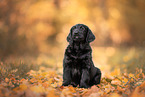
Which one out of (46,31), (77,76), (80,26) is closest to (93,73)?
(77,76)

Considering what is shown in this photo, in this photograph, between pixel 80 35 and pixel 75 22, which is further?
pixel 75 22

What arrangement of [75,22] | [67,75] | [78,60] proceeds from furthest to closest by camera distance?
[75,22] → [67,75] → [78,60]

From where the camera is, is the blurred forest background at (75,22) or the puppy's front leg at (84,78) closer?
the puppy's front leg at (84,78)

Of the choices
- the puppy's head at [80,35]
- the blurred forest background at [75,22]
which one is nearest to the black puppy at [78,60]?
the puppy's head at [80,35]

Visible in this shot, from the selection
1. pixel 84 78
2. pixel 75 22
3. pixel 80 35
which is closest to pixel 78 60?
pixel 84 78

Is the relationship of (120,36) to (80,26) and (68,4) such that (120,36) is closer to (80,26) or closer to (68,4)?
(68,4)

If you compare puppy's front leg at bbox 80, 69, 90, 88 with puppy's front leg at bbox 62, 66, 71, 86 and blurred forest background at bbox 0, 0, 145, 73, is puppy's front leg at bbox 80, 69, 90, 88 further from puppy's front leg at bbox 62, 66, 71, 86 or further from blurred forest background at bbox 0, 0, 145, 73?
blurred forest background at bbox 0, 0, 145, 73

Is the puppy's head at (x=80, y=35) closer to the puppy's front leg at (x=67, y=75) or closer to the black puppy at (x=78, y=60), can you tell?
the black puppy at (x=78, y=60)

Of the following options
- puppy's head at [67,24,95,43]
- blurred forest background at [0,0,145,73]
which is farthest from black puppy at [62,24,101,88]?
blurred forest background at [0,0,145,73]

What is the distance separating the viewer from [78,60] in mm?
3447

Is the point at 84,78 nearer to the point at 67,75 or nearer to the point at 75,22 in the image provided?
the point at 67,75

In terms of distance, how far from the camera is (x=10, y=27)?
7910mm

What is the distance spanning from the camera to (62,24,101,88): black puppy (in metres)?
3.48

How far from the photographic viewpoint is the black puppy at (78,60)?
137 inches
